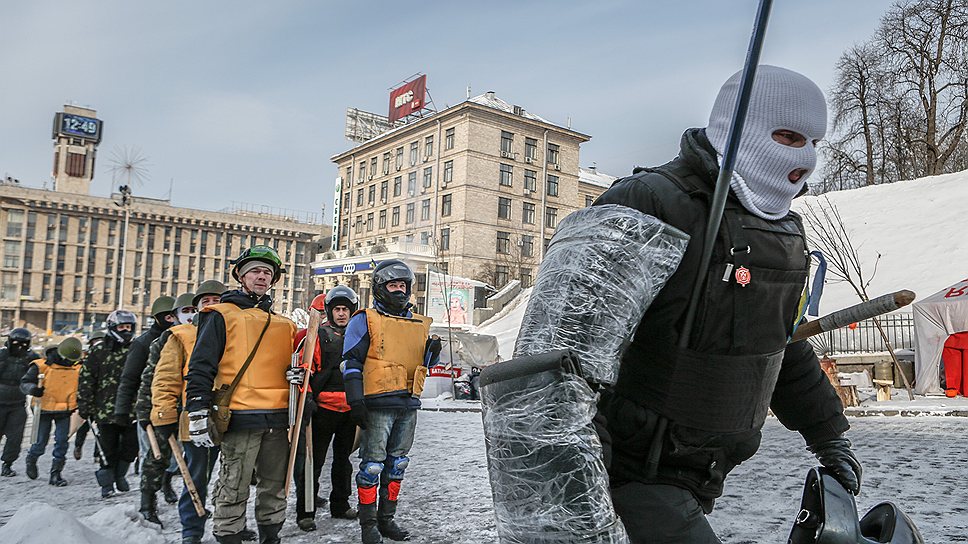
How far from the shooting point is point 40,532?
4.57 metres

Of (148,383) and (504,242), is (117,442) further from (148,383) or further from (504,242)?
(504,242)

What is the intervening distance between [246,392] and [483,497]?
114 inches

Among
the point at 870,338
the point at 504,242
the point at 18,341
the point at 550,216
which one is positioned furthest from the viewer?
the point at 550,216

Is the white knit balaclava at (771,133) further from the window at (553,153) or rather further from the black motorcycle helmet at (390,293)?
the window at (553,153)

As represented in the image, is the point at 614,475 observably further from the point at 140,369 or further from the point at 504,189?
the point at 504,189

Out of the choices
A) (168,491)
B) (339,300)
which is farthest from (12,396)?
(339,300)

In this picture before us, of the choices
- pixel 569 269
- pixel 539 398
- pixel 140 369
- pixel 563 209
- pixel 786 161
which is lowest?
pixel 140 369

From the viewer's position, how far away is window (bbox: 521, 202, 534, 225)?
56719mm

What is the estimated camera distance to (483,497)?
7340mm

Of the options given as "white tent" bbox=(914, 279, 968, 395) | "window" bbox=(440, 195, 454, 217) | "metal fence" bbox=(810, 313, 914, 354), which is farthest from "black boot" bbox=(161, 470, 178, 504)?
"window" bbox=(440, 195, 454, 217)

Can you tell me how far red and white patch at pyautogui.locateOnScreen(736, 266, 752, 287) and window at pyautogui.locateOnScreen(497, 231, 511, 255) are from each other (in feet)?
174

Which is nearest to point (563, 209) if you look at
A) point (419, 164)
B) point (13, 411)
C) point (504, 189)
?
point (504, 189)

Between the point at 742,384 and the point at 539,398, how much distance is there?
617mm

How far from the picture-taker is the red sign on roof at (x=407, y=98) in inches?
2415
